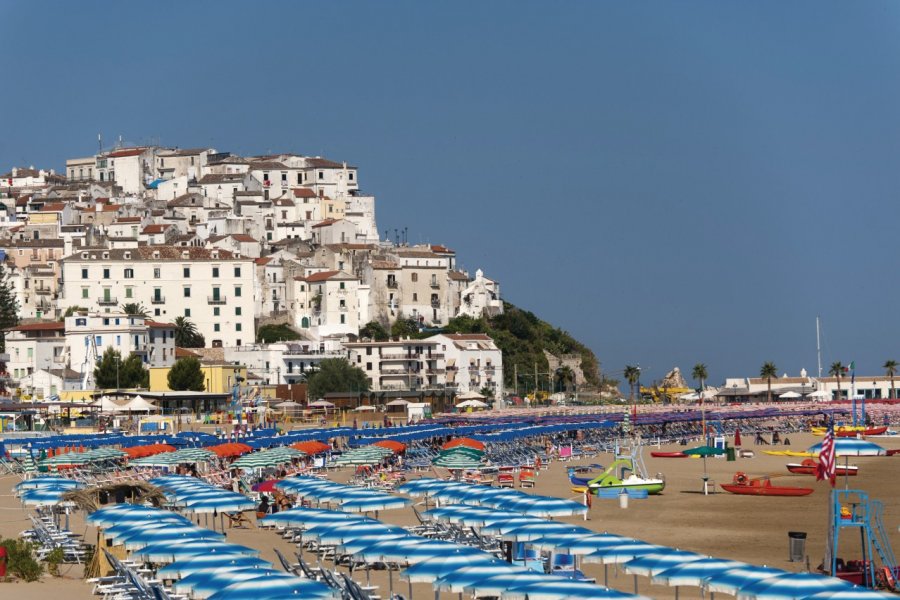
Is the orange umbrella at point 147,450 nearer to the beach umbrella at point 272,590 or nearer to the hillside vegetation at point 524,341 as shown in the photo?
the beach umbrella at point 272,590

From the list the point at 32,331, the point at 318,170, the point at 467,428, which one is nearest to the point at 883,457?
the point at 467,428

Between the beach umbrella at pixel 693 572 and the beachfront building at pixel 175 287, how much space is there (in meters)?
90.8

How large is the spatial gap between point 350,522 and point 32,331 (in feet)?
258

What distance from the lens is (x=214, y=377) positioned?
101 meters

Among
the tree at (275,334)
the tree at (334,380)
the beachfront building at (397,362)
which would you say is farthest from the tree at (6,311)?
the beachfront building at (397,362)

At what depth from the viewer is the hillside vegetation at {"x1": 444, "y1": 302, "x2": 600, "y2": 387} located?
125688mm

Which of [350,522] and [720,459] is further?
[720,459]

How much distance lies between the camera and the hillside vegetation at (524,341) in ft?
412

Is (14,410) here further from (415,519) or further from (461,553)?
(461,553)

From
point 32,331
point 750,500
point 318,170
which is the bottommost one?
point 750,500

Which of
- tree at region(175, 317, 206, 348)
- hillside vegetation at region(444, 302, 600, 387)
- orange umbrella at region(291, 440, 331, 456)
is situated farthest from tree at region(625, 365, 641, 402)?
orange umbrella at region(291, 440, 331, 456)

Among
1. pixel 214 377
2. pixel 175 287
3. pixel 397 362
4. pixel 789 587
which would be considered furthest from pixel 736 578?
pixel 175 287

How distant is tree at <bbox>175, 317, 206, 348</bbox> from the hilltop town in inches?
5.9

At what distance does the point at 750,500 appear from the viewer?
4500cm
